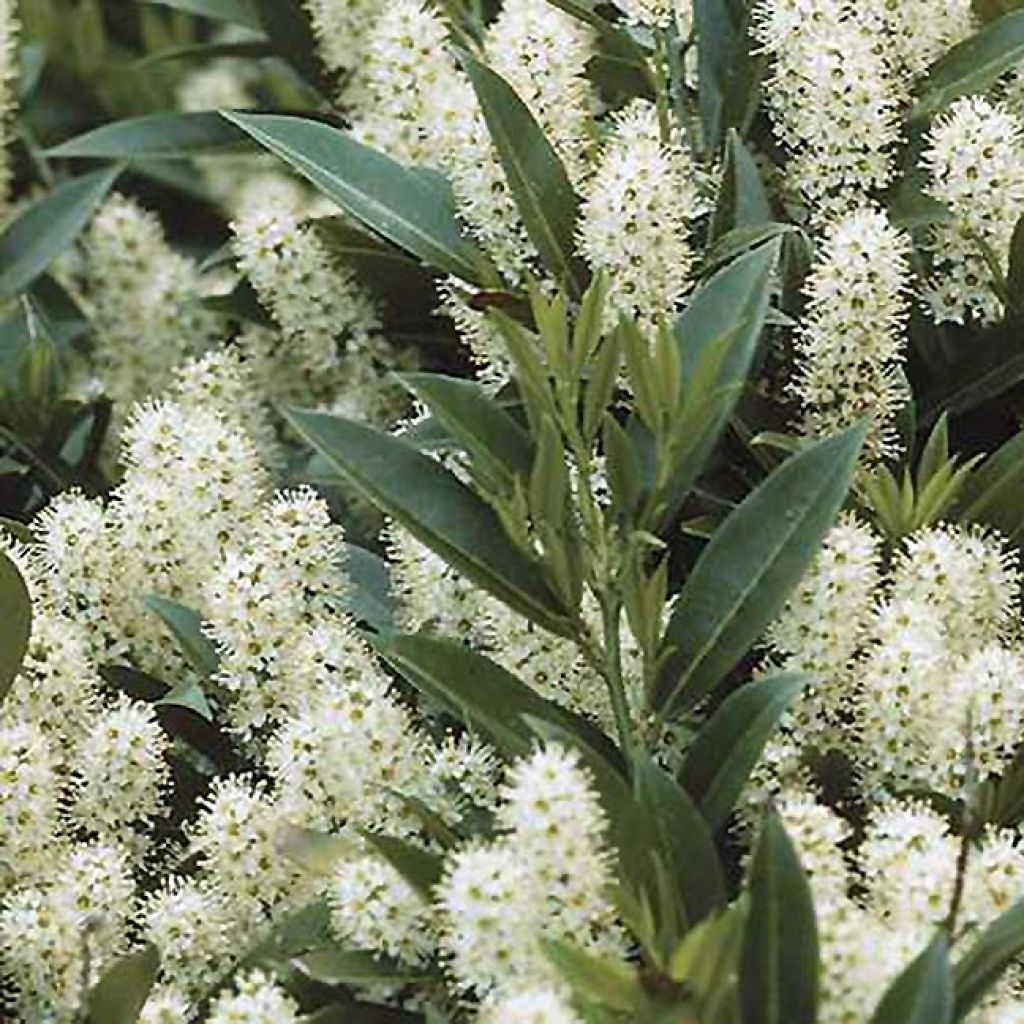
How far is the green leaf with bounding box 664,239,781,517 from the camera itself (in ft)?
6.77

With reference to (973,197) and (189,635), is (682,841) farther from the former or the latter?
(973,197)

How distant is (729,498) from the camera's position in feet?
7.60

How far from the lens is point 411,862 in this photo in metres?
1.89

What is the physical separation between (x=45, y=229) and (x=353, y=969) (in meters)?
1.49

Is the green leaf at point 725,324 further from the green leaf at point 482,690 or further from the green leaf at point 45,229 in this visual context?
the green leaf at point 45,229

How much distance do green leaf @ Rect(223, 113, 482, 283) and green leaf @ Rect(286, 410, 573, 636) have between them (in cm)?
36

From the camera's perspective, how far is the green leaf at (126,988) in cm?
192

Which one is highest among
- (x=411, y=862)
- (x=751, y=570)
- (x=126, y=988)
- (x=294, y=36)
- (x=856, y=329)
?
(x=294, y=36)

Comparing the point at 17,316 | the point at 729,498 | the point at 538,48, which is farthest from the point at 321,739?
the point at 17,316

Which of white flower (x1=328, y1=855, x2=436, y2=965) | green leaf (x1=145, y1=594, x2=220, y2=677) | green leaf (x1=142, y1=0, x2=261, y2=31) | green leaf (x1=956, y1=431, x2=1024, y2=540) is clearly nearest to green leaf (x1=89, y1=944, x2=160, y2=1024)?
white flower (x1=328, y1=855, x2=436, y2=965)

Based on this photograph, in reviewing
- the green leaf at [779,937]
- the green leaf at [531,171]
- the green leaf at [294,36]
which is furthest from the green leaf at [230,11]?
the green leaf at [779,937]

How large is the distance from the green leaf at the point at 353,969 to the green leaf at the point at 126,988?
4.0 inches

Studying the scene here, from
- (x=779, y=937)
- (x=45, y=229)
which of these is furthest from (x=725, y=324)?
(x=45, y=229)

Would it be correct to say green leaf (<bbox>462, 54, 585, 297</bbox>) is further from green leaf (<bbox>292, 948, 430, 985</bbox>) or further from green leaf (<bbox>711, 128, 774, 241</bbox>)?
green leaf (<bbox>292, 948, 430, 985</bbox>)
